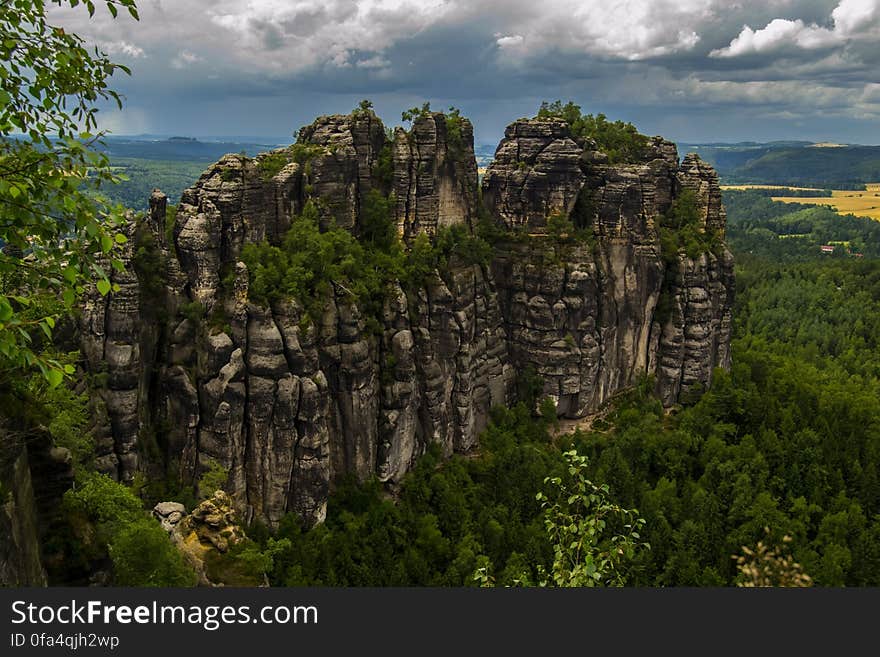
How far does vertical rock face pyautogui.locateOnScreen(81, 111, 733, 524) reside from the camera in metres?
41.0

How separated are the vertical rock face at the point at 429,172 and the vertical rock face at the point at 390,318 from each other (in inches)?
6.6

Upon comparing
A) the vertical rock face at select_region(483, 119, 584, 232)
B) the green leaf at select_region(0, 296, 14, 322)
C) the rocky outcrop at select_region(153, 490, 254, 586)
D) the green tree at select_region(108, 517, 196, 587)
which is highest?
the vertical rock face at select_region(483, 119, 584, 232)

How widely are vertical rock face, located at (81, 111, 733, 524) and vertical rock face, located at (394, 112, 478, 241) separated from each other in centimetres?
17

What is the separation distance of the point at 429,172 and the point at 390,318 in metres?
13.6

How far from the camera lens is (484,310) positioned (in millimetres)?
60125

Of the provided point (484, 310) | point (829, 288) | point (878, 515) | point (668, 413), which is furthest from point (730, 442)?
point (829, 288)

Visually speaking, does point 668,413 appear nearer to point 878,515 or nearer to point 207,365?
point 878,515

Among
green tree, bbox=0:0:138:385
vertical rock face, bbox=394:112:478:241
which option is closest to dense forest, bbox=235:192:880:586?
vertical rock face, bbox=394:112:478:241

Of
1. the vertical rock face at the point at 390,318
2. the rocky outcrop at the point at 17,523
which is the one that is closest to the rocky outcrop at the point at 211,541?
the rocky outcrop at the point at 17,523

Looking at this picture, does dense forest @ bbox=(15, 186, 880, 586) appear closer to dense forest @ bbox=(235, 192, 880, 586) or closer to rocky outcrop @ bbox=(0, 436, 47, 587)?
dense forest @ bbox=(235, 192, 880, 586)

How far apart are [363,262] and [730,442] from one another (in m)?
37.1

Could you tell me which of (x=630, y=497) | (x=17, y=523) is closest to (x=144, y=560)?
(x=17, y=523)

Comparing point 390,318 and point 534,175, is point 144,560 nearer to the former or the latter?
point 390,318

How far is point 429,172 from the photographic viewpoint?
2208 inches
